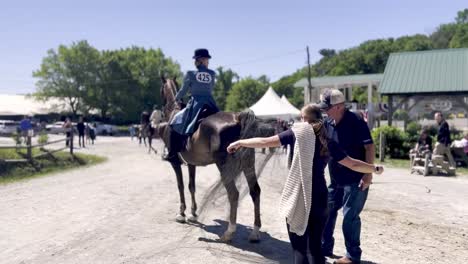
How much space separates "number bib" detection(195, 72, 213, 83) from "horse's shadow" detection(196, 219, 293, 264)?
2.51m

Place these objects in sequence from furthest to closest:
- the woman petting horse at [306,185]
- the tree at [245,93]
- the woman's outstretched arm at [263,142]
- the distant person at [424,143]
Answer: the tree at [245,93] < the distant person at [424,143] < the woman's outstretched arm at [263,142] < the woman petting horse at [306,185]

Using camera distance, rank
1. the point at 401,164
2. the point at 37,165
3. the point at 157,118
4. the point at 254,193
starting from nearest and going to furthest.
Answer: the point at 254,193
the point at 157,118
the point at 37,165
the point at 401,164

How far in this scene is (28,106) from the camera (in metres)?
64.1

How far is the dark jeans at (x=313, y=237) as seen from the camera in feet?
12.9

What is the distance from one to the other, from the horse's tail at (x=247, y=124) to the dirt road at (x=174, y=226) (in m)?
0.55

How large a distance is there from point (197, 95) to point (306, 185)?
356cm

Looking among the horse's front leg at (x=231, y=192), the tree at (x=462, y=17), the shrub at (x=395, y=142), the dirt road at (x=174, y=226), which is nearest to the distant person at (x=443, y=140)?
the dirt road at (x=174, y=226)

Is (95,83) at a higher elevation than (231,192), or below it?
higher

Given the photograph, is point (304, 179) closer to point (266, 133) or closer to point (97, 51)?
point (266, 133)

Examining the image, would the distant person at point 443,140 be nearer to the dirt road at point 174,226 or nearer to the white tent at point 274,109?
the dirt road at point 174,226

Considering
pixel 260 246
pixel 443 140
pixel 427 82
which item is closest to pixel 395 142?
pixel 427 82

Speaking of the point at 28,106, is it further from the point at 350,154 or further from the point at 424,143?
the point at 350,154

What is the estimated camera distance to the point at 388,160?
57.9ft

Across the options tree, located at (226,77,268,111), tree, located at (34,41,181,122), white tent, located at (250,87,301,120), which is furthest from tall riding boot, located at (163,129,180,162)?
tree, located at (226,77,268,111)
